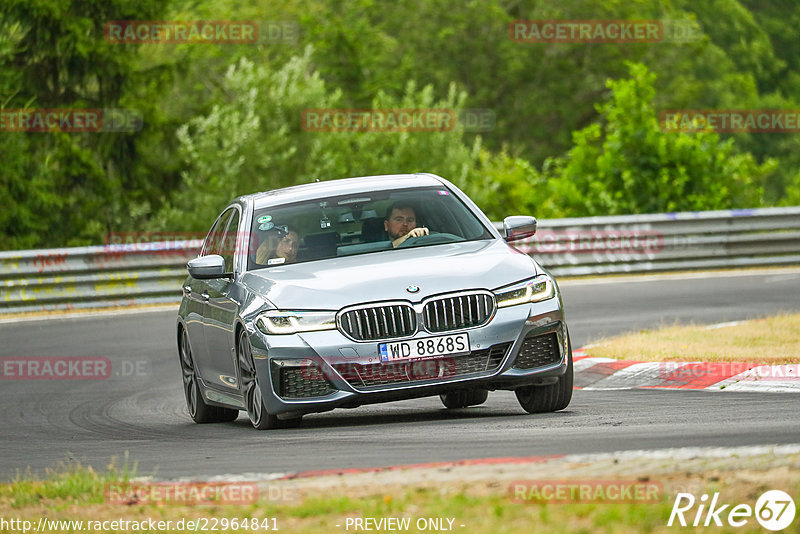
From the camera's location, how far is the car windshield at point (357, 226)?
10.2 m

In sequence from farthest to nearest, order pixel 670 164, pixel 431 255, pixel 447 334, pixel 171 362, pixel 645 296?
1. pixel 670 164
2. pixel 645 296
3. pixel 171 362
4. pixel 431 255
5. pixel 447 334

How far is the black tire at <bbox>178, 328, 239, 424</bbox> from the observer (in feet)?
36.9

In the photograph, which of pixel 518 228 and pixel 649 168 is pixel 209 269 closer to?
pixel 518 228

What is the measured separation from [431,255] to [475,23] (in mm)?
65904

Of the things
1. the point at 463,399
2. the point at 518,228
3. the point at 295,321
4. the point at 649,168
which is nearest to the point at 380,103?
the point at 649,168

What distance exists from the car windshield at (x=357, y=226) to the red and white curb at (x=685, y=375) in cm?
204

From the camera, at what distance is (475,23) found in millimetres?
74500

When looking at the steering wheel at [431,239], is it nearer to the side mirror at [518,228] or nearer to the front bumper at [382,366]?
the side mirror at [518,228]

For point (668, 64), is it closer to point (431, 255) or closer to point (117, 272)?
point (117, 272)

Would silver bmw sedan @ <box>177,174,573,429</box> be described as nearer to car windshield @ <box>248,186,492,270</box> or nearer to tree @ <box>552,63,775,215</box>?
car windshield @ <box>248,186,492,270</box>

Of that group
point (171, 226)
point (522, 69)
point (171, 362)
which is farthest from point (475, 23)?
point (171, 362)

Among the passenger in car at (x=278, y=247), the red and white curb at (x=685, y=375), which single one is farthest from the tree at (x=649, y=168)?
the passenger in car at (x=278, y=247)

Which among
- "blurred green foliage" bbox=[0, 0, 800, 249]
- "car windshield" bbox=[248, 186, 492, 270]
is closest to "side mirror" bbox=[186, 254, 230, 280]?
"car windshield" bbox=[248, 186, 492, 270]

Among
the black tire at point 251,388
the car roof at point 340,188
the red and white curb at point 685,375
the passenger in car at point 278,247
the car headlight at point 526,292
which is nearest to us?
the car headlight at point 526,292
